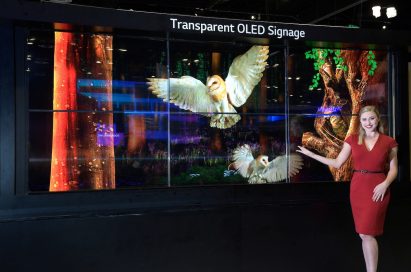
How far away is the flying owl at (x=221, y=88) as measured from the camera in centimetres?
759

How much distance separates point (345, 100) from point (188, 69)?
9.40 feet

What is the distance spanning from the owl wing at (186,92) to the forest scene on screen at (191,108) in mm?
18

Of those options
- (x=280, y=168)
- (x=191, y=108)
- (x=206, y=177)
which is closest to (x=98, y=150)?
(x=191, y=108)

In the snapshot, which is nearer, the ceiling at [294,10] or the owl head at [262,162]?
the owl head at [262,162]

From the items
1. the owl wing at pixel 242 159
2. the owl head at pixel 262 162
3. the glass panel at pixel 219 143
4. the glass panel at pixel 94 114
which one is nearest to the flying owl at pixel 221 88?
the glass panel at pixel 219 143

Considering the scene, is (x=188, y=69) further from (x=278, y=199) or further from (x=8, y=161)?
(x=8, y=161)

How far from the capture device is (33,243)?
4336 mm

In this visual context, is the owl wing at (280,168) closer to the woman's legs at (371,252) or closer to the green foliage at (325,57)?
the green foliage at (325,57)

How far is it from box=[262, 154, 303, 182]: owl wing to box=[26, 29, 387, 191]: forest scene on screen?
0.06 feet

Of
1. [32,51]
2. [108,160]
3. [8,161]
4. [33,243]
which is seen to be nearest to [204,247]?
[33,243]

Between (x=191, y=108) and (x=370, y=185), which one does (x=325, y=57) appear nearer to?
(x=191, y=108)

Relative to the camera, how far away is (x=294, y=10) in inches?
361

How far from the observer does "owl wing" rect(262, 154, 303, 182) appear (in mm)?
7745

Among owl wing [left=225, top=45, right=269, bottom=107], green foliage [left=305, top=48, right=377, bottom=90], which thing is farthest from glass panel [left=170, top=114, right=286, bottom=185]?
green foliage [left=305, top=48, right=377, bottom=90]
